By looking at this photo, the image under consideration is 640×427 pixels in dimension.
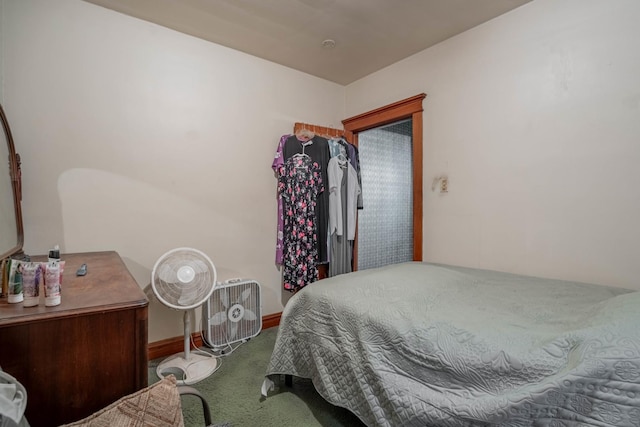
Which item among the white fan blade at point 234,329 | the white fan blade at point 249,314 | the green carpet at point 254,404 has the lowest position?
the green carpet at point 254,404

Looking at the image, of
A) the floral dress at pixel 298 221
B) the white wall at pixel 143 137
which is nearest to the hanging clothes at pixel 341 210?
the floral dress at pixel 298 221

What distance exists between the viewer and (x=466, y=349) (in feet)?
3.47

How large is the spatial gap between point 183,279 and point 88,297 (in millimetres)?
1011

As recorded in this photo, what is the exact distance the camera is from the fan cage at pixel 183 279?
74.7 inches

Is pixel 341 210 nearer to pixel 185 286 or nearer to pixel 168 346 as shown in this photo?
pixel 185 286

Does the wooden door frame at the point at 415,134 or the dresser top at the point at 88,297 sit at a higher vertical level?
the wooden door frame at the point at 415,134

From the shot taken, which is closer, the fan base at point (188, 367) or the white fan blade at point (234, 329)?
the fan base at point (188, 367)

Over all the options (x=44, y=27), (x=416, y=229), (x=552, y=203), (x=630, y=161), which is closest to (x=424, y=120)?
(x=416, y=229)

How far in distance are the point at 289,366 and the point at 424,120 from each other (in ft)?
7.34

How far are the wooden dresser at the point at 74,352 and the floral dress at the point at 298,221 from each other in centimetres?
189

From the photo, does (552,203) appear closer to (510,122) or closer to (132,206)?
(510,122)

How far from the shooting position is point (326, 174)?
9.76ft

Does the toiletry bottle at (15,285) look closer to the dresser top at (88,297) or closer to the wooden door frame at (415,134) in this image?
the dresser top at (88,297)

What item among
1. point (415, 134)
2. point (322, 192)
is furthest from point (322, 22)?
point (322, 192)
